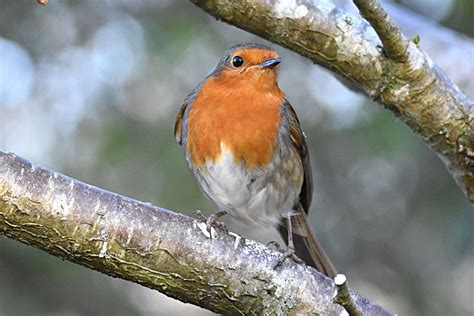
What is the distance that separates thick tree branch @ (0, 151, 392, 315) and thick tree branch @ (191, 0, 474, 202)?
3.63ft

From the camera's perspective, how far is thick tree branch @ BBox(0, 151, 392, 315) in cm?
294

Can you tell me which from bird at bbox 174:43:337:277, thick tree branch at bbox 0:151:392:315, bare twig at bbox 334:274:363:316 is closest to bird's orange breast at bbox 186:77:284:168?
bird at bbox 174:43:337:277

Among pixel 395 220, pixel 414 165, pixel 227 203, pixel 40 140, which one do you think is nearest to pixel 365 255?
pixel 395 220

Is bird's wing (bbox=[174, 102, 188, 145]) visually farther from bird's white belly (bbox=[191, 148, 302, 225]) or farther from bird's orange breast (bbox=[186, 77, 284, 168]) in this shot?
bird's white belly (bbox=[191, 148, 302, 225])

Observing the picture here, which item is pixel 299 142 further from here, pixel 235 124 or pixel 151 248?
pixel 151 248

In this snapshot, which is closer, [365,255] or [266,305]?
[266,305]

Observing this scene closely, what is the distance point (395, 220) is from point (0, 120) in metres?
3.16

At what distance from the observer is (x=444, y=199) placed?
589 centimetres

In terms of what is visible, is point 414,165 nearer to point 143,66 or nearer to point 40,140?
point 143,66

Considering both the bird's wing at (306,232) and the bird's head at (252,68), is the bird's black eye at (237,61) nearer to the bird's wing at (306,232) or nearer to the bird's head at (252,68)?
the bird's head at (252,68)

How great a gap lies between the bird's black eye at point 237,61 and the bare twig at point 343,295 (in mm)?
2130

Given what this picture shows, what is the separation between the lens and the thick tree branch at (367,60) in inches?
151

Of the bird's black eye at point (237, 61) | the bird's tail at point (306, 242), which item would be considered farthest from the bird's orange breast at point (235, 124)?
the bird's tail at point (306, 242)

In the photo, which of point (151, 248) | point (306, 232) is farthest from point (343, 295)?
point (306, 232)
